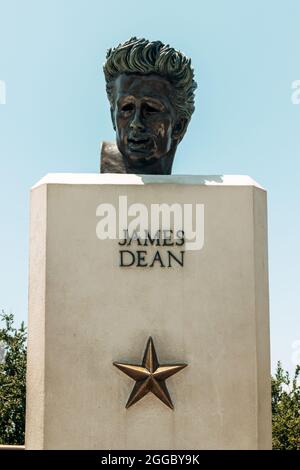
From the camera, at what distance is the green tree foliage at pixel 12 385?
26781 millimetres

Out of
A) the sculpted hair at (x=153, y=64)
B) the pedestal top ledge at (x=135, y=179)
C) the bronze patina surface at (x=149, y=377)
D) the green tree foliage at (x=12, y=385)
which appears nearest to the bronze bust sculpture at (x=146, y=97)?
the sculpted hair at (x=153, y=64)

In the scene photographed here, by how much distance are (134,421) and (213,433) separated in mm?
614

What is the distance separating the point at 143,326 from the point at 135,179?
3.94 feet

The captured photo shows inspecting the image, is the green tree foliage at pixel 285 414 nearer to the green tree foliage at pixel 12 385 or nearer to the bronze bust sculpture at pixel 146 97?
the green tree foliage at pixel 12 385

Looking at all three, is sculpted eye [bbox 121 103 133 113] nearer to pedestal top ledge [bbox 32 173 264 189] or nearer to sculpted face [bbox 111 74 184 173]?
sculpted face [bbox 111 74 184 173]

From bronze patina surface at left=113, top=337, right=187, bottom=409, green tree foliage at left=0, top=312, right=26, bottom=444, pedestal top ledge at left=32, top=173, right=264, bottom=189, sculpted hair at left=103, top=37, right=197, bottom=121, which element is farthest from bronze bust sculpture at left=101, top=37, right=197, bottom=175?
green tree foliage at left=0, top=312, right=26, bottom=444

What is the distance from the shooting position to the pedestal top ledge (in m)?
7.23

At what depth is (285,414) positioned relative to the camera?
89.6ft

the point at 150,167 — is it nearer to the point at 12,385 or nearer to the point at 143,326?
the point at 143,326

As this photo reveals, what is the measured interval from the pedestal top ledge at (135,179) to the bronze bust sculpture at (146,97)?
805 millimetres

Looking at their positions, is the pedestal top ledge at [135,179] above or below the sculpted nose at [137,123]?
below

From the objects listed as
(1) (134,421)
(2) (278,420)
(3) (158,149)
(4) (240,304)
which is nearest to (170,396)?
(1) (134,421)
